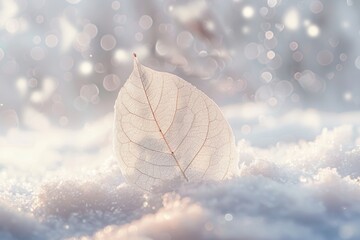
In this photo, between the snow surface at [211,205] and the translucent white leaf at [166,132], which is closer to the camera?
the snow surface at [211,205]

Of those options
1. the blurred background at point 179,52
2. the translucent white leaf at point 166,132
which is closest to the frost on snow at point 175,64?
the blurred background at point 179,52

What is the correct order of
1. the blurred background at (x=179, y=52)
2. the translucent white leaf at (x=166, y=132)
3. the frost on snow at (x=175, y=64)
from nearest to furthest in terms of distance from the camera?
the translucent white leaf at (x=166, y=132) → the frost on snow at (x=175, y=64) → the blurred background at (x=179, y=52)

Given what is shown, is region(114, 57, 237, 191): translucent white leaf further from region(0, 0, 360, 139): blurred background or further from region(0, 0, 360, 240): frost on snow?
region(0, 0, 360, 139): blurred background

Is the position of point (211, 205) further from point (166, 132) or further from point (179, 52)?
point (179, 52)

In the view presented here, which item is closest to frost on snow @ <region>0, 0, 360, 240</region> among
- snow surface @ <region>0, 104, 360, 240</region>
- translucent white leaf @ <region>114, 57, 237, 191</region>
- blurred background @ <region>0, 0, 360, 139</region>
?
blurred background @ <region>0, 0, 360, 139</region>

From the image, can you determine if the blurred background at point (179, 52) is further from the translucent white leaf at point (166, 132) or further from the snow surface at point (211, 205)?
the translucent white leaf at point (166, 132)

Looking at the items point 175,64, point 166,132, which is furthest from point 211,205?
point 175,64
